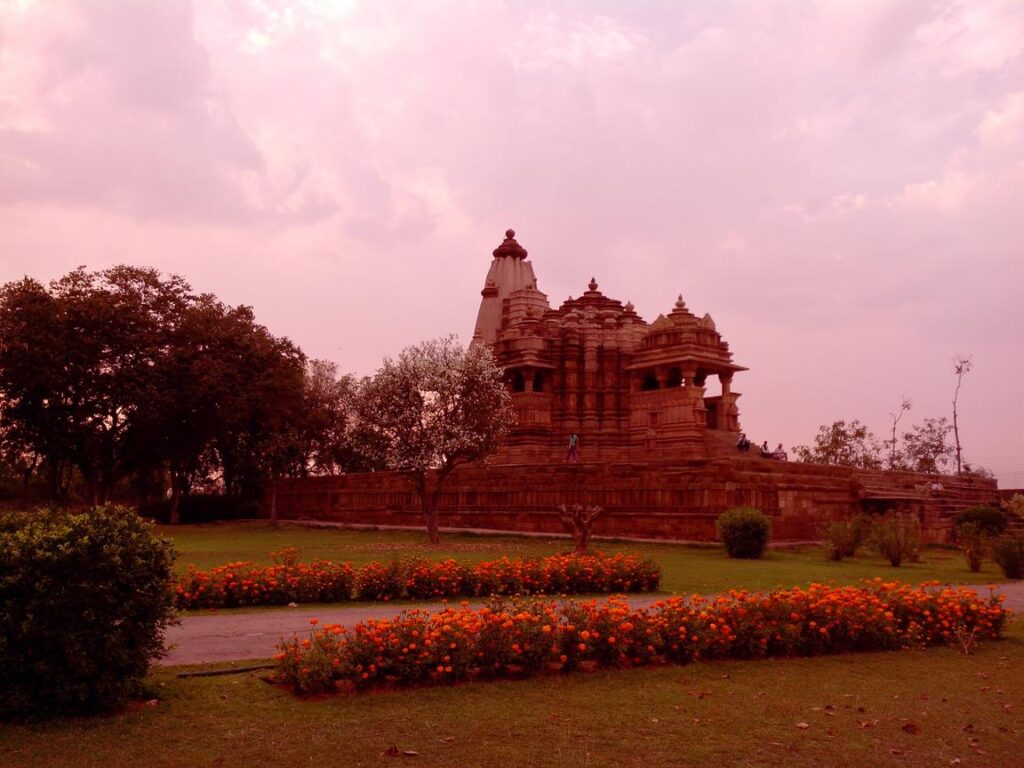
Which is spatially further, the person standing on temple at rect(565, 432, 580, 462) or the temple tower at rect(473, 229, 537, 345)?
A: the temple tower at rect(473, 229, 537, 345)

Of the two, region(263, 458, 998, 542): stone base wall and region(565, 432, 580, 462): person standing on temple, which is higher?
region(565, 432, 580, 462): person standing on temple

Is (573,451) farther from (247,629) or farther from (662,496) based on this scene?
(247,629)

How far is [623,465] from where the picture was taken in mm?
28031

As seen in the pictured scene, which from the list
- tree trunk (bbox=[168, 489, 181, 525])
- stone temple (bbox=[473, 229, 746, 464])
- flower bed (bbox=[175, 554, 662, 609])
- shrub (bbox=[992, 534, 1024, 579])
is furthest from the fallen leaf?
tree trunk (bbox=[168, 489, 181, 525])

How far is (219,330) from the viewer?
36.4 m

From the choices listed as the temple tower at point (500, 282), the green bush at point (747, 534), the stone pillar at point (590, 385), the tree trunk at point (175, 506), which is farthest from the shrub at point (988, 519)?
the tree trunk at point (175, 506)

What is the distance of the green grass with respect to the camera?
565 centimetres

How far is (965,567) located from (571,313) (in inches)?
873

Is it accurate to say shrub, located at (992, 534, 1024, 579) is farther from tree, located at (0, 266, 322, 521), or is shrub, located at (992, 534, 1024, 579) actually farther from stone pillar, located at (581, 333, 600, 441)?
tree, located at (0, 266, 322, 521)

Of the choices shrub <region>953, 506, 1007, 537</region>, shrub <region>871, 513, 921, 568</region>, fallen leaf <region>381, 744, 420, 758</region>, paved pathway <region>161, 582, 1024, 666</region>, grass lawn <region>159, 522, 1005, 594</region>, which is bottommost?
fallen leaf <region>381, 744, 420, 758</region>

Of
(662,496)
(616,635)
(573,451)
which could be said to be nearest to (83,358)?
(573,451)

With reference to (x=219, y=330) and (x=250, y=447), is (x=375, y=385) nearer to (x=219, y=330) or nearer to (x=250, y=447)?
(x=219, y=330)

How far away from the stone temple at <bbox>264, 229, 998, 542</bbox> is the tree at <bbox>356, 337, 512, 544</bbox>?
3645 mm

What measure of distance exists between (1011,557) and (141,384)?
1103 inches
